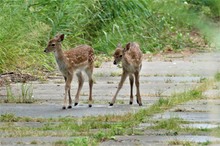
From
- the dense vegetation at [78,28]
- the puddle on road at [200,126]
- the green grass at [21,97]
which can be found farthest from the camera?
the dense vegetation at [78,28]

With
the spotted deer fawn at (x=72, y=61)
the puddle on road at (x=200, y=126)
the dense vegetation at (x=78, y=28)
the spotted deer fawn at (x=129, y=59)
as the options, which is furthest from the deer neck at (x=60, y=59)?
the dense vegetation at (x=78, y=28)

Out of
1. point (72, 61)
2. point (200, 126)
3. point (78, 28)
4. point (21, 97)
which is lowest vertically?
point (200, 126)

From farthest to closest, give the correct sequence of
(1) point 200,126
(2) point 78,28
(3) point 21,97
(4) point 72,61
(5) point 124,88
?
(2) point 78,28
(5) point 124,88
(3) point 21,97
(4) point 72,61
(1) point 200,126

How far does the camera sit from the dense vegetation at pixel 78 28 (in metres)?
12.1

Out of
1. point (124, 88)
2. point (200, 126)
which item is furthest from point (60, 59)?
point (200, 126)

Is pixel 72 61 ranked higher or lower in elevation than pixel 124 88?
higher

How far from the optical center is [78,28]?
14398 mm

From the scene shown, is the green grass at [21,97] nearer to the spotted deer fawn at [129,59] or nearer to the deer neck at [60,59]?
Answer: the deer neck at [60,59]

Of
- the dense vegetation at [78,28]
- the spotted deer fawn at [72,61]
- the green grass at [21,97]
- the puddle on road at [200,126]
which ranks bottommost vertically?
the puddle on road at [200,126]

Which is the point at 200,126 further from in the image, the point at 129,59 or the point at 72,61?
the point at 72,61

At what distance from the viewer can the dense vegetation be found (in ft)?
39.8

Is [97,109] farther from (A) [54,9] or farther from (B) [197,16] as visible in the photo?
(A) [54,9]

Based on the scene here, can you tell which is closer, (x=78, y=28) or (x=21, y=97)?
(x=21, y=97)

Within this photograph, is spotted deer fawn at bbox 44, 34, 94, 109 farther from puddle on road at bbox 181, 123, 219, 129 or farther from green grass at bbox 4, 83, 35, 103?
puddle on road at bbox 181, 123, 219, 129
